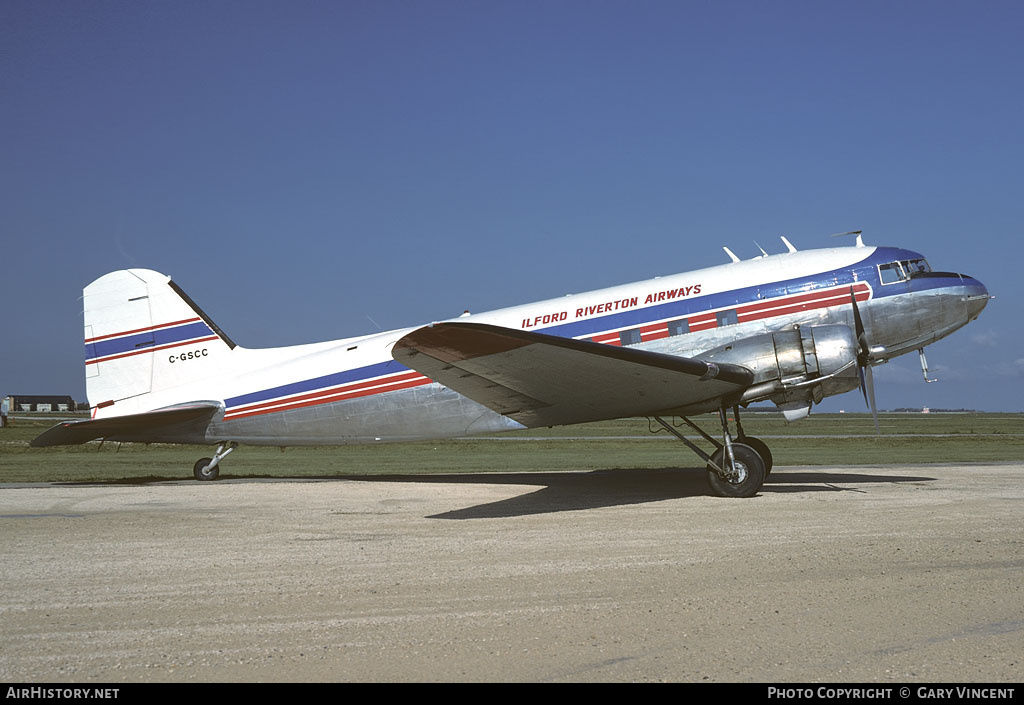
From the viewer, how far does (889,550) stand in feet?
27.7

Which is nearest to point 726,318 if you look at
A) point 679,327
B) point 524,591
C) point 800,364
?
point 679,327

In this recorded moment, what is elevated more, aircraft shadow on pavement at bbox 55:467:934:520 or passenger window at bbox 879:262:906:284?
passenger window at bbox 879:262:906:284

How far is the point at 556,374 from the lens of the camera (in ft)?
42.1

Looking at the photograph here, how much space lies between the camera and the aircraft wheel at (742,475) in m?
13.7

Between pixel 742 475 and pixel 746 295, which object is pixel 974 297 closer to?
pixel 746 295

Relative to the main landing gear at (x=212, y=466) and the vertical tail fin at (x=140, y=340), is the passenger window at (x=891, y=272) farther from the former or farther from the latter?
the main landing gear at (x=212, y=466)

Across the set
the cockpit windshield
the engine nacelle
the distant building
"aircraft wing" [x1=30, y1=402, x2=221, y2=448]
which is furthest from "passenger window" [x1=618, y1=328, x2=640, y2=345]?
the distant building

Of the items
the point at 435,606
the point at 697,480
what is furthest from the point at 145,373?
the point at 435,606

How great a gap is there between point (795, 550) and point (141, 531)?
852cm

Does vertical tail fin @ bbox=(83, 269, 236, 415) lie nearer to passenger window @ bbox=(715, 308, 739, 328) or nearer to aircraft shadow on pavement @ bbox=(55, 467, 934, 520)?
aircraft shadow on pavement @ bbox=(55, 467, 934, 520)

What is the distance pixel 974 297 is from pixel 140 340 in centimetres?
1765

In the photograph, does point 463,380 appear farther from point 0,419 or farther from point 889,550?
point 0,419

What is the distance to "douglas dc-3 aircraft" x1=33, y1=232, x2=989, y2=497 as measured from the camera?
13.0 m

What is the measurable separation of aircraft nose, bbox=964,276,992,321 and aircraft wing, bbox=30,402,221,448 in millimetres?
15634
